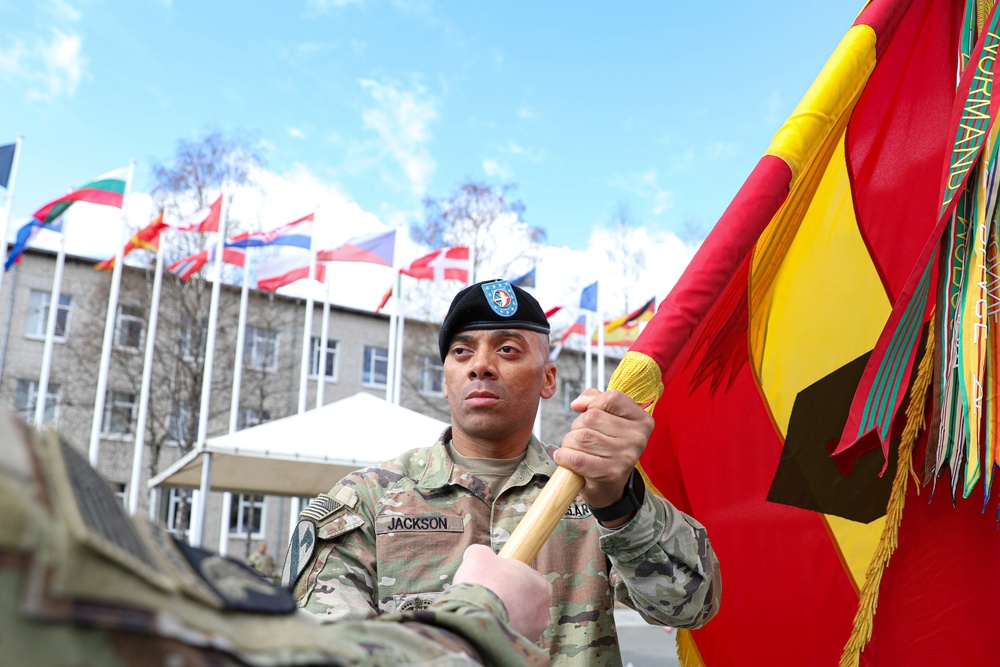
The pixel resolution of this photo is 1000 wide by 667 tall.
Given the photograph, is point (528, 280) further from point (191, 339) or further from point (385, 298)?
point (191, 339)

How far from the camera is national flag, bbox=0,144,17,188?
40.6 ft

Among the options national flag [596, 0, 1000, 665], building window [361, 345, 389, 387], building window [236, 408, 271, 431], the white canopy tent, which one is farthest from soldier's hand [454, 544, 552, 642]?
building window [361, 345, 389, 387]

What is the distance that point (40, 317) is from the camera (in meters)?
21.9

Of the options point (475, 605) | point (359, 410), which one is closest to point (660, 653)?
point (359, 410)

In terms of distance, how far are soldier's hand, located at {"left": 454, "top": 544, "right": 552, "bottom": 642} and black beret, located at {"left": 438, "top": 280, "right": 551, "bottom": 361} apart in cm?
112

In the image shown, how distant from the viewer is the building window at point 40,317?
21703mm

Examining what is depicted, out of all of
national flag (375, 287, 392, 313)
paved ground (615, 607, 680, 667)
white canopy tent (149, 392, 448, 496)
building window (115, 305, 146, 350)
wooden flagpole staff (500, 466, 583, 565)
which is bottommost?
paved ground (615, 607, 680, 667)

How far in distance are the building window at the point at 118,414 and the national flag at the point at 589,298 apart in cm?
1239

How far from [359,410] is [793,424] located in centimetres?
659

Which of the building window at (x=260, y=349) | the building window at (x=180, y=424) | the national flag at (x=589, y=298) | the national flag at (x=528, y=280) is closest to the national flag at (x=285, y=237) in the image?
the national flag at (x=528, y=280)

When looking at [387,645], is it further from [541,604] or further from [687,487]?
[687,487]

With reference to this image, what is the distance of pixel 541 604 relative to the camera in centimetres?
117

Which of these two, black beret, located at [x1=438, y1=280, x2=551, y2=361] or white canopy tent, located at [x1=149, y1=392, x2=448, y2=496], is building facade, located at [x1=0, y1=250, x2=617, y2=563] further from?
black beret, located at [x1=438, y1=280, x2=551, y2=361]

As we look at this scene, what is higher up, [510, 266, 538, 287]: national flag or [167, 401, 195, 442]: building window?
[510, 266, 538, 287]: national flag
